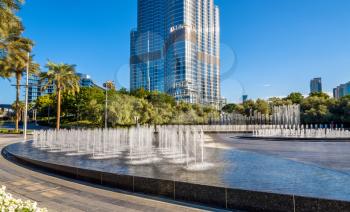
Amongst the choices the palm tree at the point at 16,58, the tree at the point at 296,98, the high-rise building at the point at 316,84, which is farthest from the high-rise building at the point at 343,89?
the palm tree at the point at 16,58

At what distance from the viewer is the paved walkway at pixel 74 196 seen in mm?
5293

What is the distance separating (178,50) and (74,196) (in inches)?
3708

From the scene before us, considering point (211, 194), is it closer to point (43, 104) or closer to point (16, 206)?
point (16, 206)

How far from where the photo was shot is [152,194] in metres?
→ 6.25

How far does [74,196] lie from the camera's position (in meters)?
6.14

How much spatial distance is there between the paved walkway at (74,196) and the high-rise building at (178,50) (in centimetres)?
8341

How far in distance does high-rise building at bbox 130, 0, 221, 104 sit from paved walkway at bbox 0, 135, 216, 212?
274 ft

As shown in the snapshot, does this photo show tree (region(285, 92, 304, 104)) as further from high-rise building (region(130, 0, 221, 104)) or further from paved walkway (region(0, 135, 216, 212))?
paved walkway (region(0, 135, 216, 212))

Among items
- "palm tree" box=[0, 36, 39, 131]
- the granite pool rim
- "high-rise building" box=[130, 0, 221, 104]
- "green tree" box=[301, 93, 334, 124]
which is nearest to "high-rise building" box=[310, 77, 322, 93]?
"high-rise building" box=[130, 0, 221, 104]

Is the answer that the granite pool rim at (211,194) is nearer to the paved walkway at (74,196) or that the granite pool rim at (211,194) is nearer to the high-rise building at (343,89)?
the paved walkway at (74,196)

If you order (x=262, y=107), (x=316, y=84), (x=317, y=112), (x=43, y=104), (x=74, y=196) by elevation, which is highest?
(x=316, y=84)

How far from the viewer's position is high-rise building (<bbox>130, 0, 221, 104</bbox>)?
97.1 meters

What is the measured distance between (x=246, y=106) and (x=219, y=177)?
50333mm

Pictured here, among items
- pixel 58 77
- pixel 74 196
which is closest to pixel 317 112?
pixel 58 77
